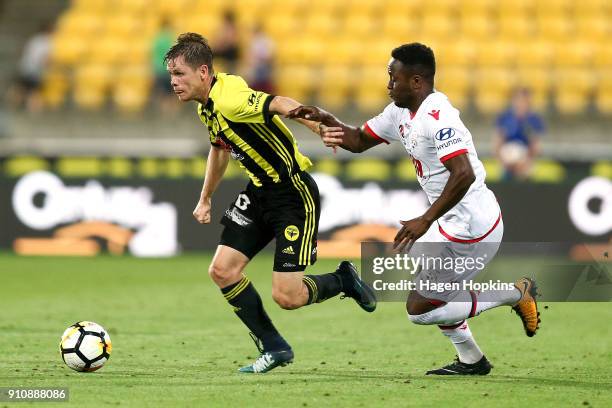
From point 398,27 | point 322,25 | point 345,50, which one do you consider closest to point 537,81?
point 398,27

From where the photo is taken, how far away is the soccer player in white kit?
7164 mm

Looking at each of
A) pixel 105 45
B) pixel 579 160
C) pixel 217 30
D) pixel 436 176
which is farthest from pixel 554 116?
pixel 436 176

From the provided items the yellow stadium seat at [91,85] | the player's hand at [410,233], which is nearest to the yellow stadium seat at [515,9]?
the yellow stadium seat at [91,85]

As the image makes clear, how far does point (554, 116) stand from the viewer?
18234mm

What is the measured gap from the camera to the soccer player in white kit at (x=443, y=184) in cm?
716

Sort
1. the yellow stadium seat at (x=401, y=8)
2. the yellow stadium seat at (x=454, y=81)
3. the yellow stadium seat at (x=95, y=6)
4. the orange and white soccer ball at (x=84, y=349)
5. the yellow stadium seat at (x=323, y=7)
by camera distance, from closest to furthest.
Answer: the orange and white soccer ball at (x=84, y=349) → the yellow stadium seat at (x=454, y=81) → the yellow stadium seat at (x=401, y=8) → the yellow stadium seat at (x=323, y=7) → the yellow stadium seat at (x=95, y=6)

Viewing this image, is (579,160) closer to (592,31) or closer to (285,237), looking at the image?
(592,31)

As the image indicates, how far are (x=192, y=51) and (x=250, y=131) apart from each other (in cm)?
62

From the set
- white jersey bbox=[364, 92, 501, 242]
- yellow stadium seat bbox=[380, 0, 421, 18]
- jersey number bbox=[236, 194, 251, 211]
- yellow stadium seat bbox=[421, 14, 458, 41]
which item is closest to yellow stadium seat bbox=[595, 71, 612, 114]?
yellow stadium seat bbox=[421, 14, 458, 41]

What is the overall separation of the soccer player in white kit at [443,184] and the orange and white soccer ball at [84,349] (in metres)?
1.89

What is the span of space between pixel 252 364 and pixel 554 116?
11591 mm

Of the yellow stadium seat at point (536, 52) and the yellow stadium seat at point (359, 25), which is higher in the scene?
the yellow stadium seat at point (359, 25)

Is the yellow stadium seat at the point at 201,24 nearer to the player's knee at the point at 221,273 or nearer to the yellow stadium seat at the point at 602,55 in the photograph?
the yellow stadium seat at the point at 602,55

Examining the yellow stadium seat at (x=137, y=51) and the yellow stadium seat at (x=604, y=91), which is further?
the yellow stadium seat at (x=137, y=51)
